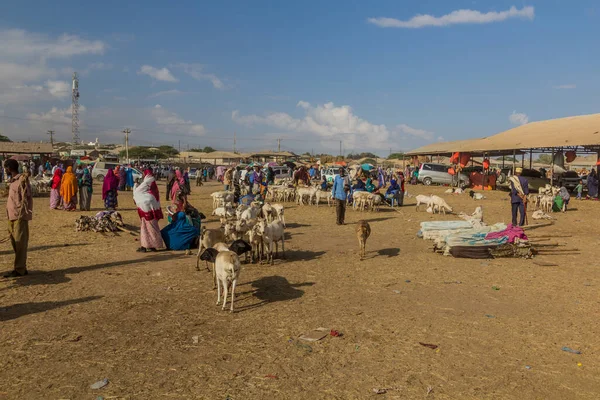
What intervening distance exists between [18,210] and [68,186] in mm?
10510

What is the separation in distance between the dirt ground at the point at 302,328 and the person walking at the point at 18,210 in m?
0.46

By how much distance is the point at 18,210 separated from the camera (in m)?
7.37

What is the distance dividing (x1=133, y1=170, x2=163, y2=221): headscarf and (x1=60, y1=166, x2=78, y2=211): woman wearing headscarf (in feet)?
29.5

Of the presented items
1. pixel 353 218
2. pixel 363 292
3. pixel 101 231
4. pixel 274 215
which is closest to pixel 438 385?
pixel 363 292

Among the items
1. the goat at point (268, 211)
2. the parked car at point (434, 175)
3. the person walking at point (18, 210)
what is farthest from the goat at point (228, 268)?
the parked car at point (434, 175)

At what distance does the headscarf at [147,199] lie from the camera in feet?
31.4

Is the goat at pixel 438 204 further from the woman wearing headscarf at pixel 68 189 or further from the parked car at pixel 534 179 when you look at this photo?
the woman wearing headscarf at pixel 68 189

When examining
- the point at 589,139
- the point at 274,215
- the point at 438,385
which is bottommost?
the point at 438,385

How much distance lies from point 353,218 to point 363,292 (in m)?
9.60

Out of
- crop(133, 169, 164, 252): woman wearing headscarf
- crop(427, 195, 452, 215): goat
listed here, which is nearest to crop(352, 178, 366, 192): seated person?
crop(427, 195, 452, 215): goat

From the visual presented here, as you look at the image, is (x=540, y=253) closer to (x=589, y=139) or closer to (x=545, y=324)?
(x=545, y=324)

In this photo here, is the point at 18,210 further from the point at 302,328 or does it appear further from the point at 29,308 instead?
the point at 302,328

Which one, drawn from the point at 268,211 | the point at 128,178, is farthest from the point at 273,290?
the point at 128,178

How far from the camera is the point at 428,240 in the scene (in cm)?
1185
